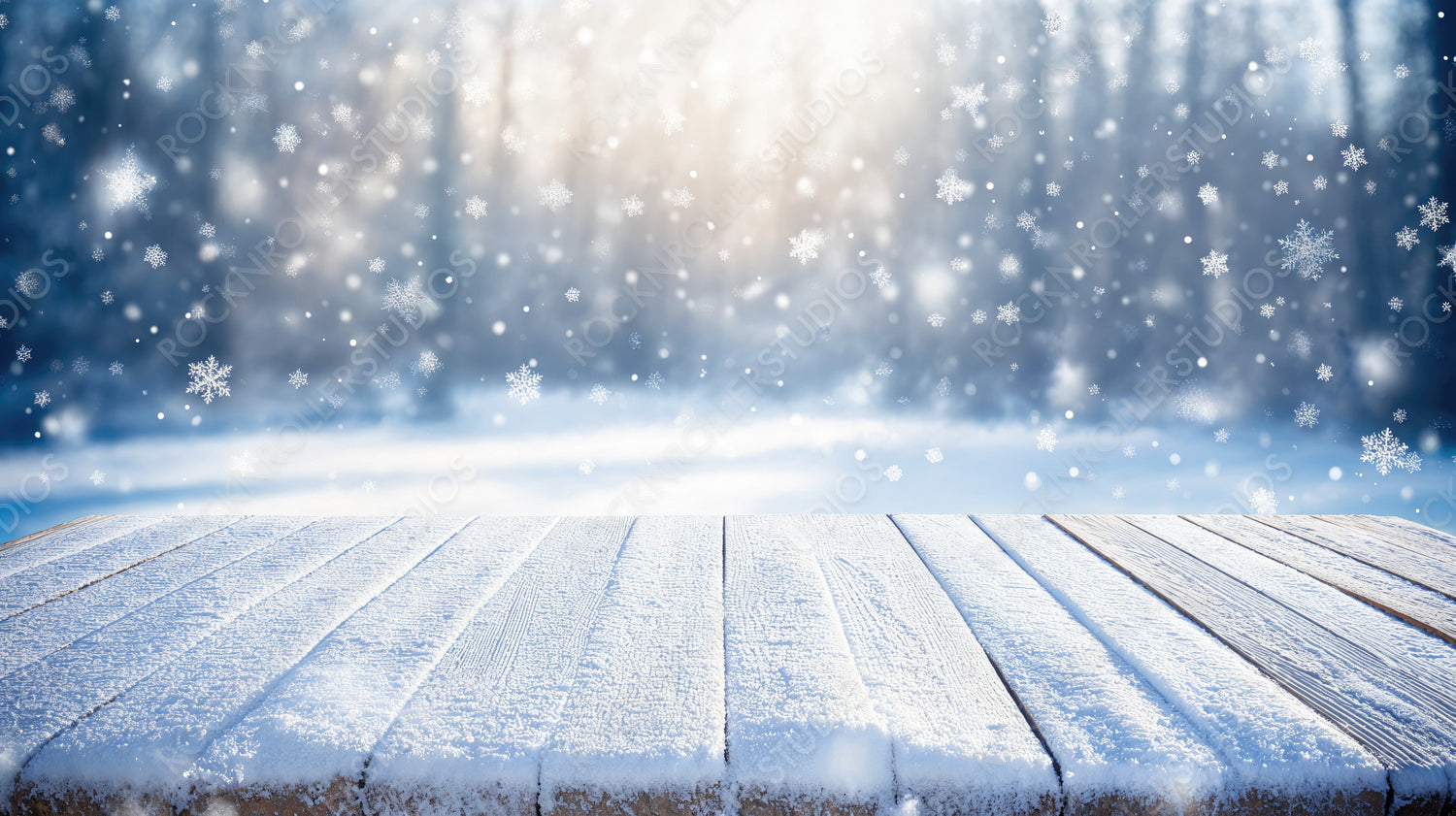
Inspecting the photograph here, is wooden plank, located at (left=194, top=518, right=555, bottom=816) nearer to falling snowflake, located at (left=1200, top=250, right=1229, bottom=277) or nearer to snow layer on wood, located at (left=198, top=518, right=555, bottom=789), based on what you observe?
snow layer on wood, located at (left=198, top=518, right=555, bottom=789)

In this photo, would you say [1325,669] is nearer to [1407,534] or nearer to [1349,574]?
[1349,574]

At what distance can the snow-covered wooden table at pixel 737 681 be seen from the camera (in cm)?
64

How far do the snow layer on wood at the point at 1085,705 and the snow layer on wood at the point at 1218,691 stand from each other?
0.02 metres

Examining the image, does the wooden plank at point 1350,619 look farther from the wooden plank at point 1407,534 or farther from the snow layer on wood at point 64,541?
the snow layer on wood at point 64,541

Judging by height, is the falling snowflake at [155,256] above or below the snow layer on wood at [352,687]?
above

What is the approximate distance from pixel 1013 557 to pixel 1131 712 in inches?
18.7

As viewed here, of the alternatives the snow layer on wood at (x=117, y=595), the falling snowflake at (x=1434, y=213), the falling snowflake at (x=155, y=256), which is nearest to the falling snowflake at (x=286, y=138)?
the falling snowflake at (x=155, y=256)

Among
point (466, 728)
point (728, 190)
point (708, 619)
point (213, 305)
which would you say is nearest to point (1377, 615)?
point (708, 619)

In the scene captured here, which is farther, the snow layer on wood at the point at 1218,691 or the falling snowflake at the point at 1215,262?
the falling snowflake at the point at 1215,262

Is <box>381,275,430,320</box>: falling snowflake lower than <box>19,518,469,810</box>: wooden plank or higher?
higher

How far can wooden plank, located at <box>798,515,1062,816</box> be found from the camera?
63cm

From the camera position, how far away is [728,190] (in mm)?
2365

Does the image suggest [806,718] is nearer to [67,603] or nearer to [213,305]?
[67,603]

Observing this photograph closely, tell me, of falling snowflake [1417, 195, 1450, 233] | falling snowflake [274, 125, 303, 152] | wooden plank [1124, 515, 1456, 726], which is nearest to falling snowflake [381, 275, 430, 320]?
falling snowflake [274, 125, 303, 152]
